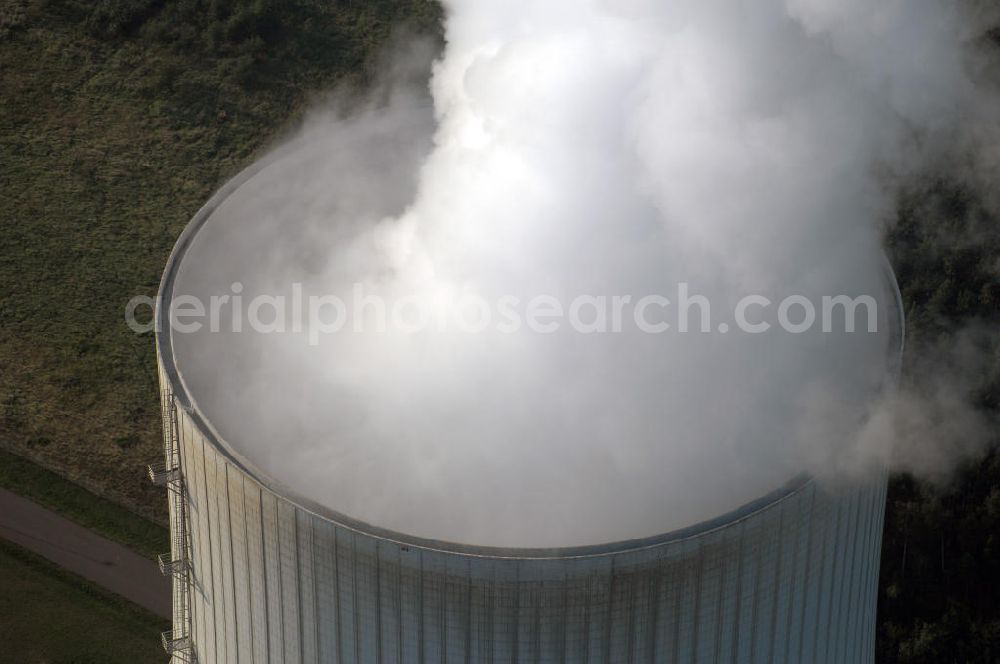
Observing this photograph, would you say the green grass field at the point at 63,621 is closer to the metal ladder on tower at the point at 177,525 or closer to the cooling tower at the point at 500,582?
the metal ladder on tower at the point at 177,525

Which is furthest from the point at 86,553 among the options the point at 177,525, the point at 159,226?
the point at 177,525

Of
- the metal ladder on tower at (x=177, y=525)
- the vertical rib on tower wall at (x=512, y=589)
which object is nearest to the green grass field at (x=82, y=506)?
the metal ladder on tower at (x=177, y=525)

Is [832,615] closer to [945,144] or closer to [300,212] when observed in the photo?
[300,212]

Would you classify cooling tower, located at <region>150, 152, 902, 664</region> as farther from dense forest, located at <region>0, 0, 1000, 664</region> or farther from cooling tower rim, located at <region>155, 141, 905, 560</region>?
dense forest, located at <region>0, 0, 1000, 664</region>

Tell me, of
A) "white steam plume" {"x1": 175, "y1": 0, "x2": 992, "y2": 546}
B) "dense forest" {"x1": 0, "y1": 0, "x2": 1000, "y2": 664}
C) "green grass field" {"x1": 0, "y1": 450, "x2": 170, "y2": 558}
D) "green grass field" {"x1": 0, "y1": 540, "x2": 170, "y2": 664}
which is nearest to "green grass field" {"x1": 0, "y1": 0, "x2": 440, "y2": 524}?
"dense forest" {"x1": 0, "y1": 0, "x2": 1000, "y2": 664}

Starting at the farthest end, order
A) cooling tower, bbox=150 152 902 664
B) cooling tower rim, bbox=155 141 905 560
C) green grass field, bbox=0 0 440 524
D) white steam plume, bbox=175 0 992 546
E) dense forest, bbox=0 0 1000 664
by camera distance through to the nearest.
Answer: green grass field, bbox=0 0 440 524 → dense forest, bbox=0 0 1000 664 → white steam plume, bbox=175 0 992 546 → cooling tower, bbox=150 152 902 664 → cooling tower rim, bbox=155 141 905 560
